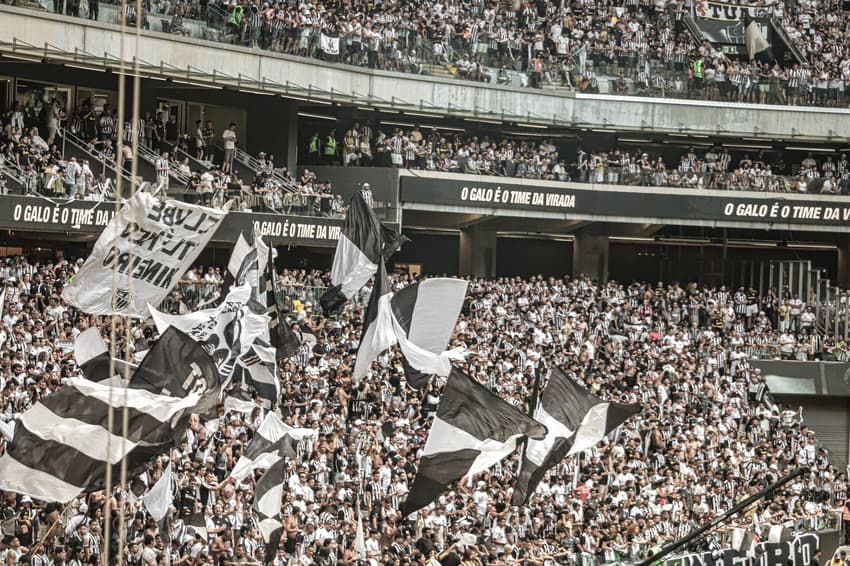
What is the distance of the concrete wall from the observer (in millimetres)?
32406

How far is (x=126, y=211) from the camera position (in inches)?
720

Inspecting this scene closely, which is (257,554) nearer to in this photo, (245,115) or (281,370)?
(281,370)

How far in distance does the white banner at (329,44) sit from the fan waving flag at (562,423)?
72.5 feet

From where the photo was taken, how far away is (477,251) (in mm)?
45375

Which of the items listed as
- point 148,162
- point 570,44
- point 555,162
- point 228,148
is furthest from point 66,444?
point 570,44

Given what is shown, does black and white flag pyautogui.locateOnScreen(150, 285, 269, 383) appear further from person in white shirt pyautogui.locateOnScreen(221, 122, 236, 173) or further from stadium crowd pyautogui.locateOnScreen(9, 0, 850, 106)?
stadium crowd pyautogui.locateOnScreen(9, 0, 850, 106)

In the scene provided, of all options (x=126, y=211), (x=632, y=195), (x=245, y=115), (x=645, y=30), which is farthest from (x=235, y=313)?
(x=645, y=30)

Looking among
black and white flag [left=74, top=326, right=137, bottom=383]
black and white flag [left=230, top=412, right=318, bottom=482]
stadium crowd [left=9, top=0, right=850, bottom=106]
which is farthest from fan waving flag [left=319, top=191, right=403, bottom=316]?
stadium crowd [left=9, top=0, right=850, bottom=106]

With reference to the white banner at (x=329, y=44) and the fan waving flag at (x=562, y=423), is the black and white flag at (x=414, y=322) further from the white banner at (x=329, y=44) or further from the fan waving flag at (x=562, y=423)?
the white banner at (x=329, y=44)

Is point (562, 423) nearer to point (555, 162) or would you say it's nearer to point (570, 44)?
point (555, 162)

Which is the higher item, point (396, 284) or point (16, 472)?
point (16, 472)

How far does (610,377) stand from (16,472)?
19805 millimetres

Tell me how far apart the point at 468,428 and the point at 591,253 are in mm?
30854

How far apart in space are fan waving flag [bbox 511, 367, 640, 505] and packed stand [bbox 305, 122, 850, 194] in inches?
867
